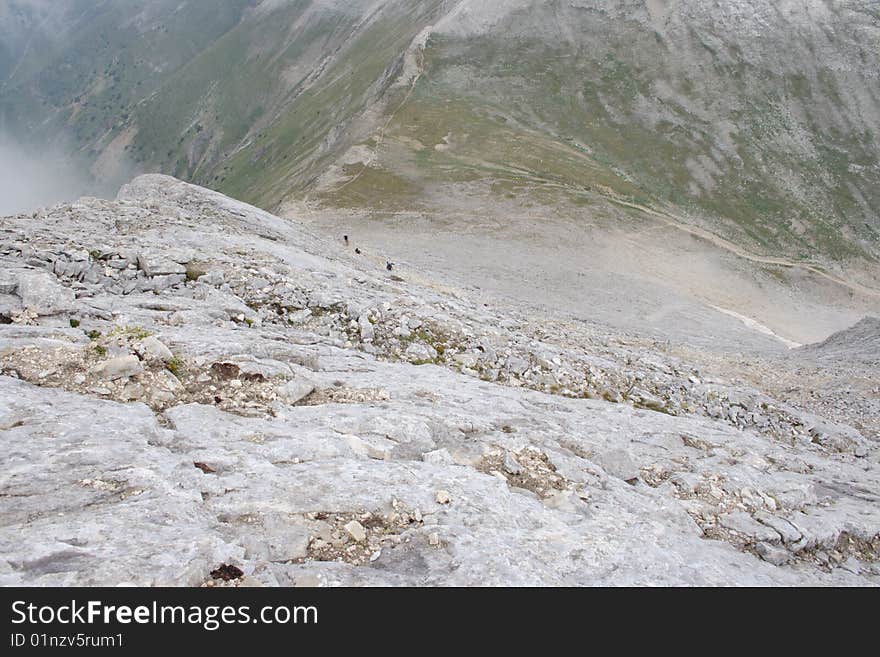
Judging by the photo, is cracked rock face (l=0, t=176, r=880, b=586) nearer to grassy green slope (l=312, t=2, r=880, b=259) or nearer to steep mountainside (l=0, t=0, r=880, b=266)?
steep mountainside (l=0, t=0, r=880, b=266)

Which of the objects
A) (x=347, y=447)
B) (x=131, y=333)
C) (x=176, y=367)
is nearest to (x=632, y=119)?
Answer: (x=131, y=333)

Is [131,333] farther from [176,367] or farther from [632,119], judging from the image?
[632,119]

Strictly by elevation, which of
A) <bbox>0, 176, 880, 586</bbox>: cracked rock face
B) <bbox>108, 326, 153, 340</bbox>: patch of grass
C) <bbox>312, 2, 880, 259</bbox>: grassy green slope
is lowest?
<bbox>0, 176, 880, 586</bbox>: cracked rock face

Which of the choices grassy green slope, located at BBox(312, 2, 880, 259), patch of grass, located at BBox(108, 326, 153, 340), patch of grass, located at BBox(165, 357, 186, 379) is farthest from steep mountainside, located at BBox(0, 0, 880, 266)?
patch of grass, located at BBox(165, 357, 186, 379)

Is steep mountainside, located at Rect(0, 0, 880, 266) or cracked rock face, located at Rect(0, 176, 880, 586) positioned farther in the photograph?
steep mountainside, located at Rect(0, 0, 880, 266)

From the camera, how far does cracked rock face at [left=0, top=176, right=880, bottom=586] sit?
314 inches

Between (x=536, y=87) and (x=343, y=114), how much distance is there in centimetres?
4225

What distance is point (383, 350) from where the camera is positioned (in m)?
17.5

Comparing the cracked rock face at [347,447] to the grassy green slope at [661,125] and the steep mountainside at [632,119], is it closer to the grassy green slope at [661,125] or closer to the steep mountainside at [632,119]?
the steep mountainside at [632,119]

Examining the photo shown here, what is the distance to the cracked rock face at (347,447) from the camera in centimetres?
797

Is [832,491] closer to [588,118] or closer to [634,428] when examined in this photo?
[634,428]

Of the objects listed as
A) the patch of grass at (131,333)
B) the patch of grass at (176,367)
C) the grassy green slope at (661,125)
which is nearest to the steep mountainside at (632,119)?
the grassy green slope at (661,125)

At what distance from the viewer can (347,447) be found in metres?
10.8
